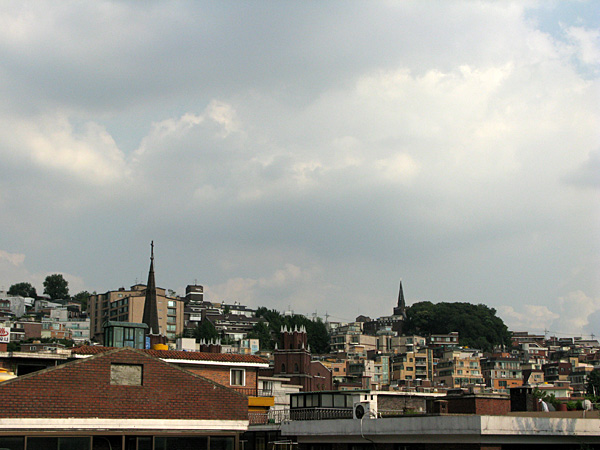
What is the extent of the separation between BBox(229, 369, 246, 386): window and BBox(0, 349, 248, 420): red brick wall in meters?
19.4

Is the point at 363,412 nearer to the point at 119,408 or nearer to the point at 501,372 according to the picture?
the point at 119,408

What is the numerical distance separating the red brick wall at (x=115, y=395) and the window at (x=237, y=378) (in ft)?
63.8

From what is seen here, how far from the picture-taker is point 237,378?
164 ft

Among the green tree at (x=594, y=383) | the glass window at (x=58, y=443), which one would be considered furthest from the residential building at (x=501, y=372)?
the glass window at (x=58, y=443)

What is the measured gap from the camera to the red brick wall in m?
26.5

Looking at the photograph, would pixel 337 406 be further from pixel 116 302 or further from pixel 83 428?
pixel 116 302

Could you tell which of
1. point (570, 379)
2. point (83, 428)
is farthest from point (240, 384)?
point (570, 379)

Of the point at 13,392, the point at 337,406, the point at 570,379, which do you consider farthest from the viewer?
the point at 570,379

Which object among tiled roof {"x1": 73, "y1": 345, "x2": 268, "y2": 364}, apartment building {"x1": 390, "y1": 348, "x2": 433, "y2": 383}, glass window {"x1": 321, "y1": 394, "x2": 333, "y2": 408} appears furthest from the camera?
apartment building {"x1": 390, "y1": 348, "x2": 433, "y2": 383}

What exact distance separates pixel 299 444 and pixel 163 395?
919cm

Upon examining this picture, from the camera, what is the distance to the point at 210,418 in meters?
29.8

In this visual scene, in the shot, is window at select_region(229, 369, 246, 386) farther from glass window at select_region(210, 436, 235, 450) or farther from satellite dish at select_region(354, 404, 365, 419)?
glass window at select_region(210, 436, 235, 450)

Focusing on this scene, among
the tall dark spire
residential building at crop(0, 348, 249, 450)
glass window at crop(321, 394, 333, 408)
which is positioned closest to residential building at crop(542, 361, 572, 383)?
the tall dark spire

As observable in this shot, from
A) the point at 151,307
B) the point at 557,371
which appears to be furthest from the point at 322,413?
the point at 557,371
